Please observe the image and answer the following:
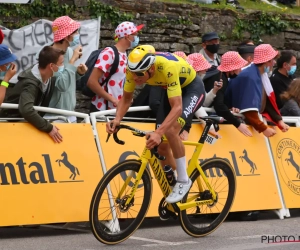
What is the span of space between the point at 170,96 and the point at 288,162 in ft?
11.1

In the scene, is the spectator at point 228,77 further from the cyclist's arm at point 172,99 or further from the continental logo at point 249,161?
the cyclist's arm at point 172,99

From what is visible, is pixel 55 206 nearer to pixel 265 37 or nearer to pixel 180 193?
pixel 180 193

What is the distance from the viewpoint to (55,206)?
8656 mm

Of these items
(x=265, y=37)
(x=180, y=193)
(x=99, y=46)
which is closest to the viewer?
(x=180, y=193)

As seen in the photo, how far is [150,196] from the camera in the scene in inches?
325

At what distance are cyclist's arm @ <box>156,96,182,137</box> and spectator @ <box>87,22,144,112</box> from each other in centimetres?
228

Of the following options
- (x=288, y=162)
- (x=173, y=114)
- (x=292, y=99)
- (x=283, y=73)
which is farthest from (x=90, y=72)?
(x=283, y=73)

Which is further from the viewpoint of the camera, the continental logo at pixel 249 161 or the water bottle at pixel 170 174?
the continental logo at pixel 249 161

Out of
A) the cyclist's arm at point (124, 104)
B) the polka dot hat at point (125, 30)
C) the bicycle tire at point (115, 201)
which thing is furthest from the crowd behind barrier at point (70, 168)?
the polka dot hat at point (125, 30)

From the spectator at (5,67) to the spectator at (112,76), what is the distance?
63.9 inches

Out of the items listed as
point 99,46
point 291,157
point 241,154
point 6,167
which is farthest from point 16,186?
point 99,46

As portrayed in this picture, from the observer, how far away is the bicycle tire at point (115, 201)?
774 centimetres

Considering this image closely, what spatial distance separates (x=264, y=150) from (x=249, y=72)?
39.8 inches

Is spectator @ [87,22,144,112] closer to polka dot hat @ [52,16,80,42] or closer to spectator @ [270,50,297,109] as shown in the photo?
polka dot hat @ [52,16,80,42]
